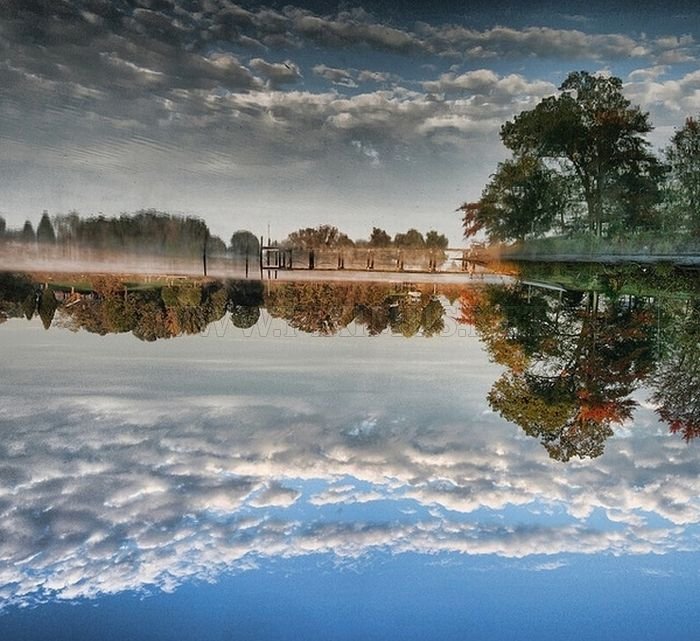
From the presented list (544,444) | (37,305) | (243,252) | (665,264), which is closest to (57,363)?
(37,305)

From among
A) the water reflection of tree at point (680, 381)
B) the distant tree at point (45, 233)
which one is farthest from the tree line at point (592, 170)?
the distant tree at point (45, 233)

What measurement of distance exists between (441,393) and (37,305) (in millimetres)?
7520

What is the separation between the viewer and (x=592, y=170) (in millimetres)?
16094

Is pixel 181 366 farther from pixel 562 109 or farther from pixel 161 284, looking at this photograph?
pixel 562 109

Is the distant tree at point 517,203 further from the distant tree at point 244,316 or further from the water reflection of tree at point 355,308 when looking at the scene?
the distant tree at point 244,316

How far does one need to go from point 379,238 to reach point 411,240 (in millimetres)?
768

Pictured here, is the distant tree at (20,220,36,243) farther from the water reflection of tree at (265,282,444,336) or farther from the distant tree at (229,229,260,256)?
the water reflection of tree at (265,282,444,336)

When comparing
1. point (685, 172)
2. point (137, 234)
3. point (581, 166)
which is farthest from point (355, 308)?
point (685, 172)

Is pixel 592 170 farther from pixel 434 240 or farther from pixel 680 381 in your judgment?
pixel 680 381

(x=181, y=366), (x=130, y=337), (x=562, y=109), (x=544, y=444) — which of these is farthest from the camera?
(x=562, y=109)

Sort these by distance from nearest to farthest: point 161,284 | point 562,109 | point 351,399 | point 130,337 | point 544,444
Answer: point 544,444 < point 351,399 < point 130,337 < point 161,284 < point 562,109

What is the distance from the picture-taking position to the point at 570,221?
16.1 m

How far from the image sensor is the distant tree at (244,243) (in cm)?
1579

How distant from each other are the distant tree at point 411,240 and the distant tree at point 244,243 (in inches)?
134
